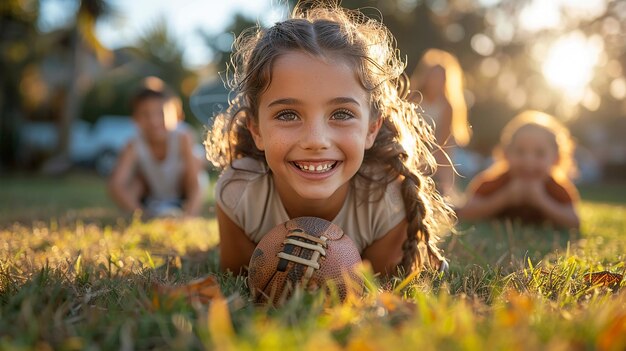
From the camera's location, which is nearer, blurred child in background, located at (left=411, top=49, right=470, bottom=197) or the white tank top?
the white tank top

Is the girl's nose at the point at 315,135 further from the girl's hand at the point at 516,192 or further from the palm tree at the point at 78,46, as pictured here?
the palm tree at the point at 78,46

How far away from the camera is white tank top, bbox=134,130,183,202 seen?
24.1ft

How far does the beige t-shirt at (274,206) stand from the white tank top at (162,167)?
14.0 ft

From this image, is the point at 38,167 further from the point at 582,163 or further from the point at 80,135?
the point at 582,163

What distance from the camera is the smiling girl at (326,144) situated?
2.79m

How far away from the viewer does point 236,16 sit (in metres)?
33.6

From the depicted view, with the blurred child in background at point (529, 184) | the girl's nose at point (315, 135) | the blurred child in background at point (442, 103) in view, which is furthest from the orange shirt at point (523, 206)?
the girl's nose at point (315, 135)

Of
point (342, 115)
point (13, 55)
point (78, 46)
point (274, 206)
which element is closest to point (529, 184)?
point (274, 206)

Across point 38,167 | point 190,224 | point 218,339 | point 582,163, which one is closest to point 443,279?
point 218,339

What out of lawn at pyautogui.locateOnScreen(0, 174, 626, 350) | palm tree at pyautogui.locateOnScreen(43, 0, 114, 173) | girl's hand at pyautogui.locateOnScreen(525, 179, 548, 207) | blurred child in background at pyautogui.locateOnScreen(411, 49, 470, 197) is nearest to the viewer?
lawn at pyautogui.locateOnScreen(0, 174, 626, 350)

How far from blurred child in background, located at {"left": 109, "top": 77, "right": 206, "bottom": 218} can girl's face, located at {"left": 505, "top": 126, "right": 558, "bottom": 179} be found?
3.77 m

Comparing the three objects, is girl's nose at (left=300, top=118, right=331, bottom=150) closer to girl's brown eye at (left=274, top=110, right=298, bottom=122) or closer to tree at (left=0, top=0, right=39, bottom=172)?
girl's brown eye at (left=274, top=110, right=298, bottom=122)

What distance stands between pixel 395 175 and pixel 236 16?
105ft

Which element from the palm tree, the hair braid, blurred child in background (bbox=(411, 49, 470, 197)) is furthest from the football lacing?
the palm tree
